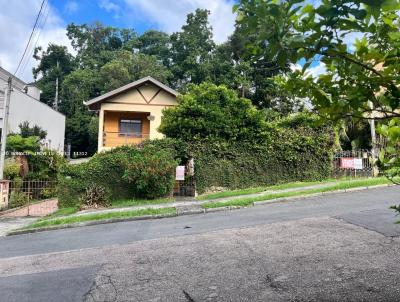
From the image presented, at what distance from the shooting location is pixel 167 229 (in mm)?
10203

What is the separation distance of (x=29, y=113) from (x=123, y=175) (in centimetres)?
1719

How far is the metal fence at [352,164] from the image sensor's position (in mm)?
19086

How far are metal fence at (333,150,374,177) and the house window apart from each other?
13.5 meters

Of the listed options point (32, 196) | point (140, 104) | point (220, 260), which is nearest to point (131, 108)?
point (140, 104)

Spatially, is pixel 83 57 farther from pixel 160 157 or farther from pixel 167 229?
pixel 167 229

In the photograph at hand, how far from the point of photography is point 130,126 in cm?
2755

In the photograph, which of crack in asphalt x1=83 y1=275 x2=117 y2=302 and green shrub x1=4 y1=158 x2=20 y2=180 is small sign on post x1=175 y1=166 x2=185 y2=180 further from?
crack in asphalt x1=83 y1=275 x2=117 y2=302

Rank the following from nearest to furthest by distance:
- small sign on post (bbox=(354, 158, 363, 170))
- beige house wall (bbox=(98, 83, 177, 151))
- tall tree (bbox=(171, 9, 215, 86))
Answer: small sign on post (bbox=(354, 158, 363, 170))
beige house wall (bbox=(98, 83, 177, 151))
tall tree (bbox=(171, 9, 215, 86))

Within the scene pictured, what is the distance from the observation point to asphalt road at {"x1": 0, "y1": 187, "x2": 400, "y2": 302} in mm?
4965

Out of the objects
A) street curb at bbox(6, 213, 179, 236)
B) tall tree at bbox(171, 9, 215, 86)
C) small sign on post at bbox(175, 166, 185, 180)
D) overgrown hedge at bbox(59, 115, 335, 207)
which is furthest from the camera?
tall tree at bbox(171, 9, 215, 86)

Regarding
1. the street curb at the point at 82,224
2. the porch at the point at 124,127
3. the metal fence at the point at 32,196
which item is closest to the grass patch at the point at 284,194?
the street curb at the point at 82,224

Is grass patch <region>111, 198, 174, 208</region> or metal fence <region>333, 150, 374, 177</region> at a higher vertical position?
metal fence <region>333, 150, 374, 177</region>

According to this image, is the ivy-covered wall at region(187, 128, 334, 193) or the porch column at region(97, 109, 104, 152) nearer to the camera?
the ivy-covered wall at region(187, 128, 334, 193)

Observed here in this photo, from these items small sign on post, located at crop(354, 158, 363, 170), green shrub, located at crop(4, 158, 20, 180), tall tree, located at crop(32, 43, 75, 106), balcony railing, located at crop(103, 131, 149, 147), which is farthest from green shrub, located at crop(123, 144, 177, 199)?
tall tree, located at crop(32, 43, 75, 106)
